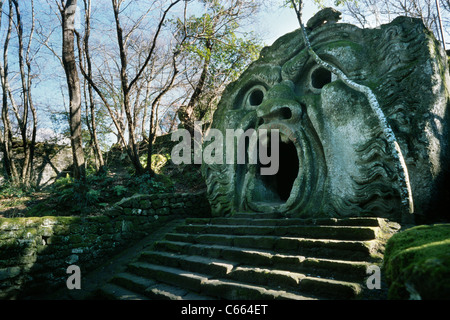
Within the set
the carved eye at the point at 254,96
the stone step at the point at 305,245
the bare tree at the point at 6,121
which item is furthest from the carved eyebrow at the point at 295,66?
the bare tree at the point at 6,121

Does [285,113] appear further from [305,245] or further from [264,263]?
[264,263]

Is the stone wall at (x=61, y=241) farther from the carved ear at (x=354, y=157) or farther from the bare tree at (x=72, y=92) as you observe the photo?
the carved ear at (x=354, y=157)

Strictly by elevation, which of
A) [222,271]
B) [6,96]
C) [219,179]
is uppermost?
[6,96]

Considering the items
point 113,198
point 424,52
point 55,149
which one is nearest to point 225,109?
point 113,198

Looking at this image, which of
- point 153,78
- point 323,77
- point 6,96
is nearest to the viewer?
point 323,77

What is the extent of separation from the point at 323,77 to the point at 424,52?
2.42 meters

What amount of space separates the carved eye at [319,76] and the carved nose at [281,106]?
22.9 inches

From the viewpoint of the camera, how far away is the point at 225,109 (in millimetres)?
7957

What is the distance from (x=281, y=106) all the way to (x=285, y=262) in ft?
12.8

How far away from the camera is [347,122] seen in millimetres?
5336

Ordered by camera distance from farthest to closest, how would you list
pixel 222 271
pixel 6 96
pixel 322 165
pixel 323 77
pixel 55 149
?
pixel 55 149, pixel 6 96, pixel 323 77, pixel 322 165, pixel 222 271

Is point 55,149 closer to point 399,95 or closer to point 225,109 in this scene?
point 225,109

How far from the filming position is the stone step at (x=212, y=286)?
3002 millimetres

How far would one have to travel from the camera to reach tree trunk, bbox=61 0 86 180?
21.9 ft
